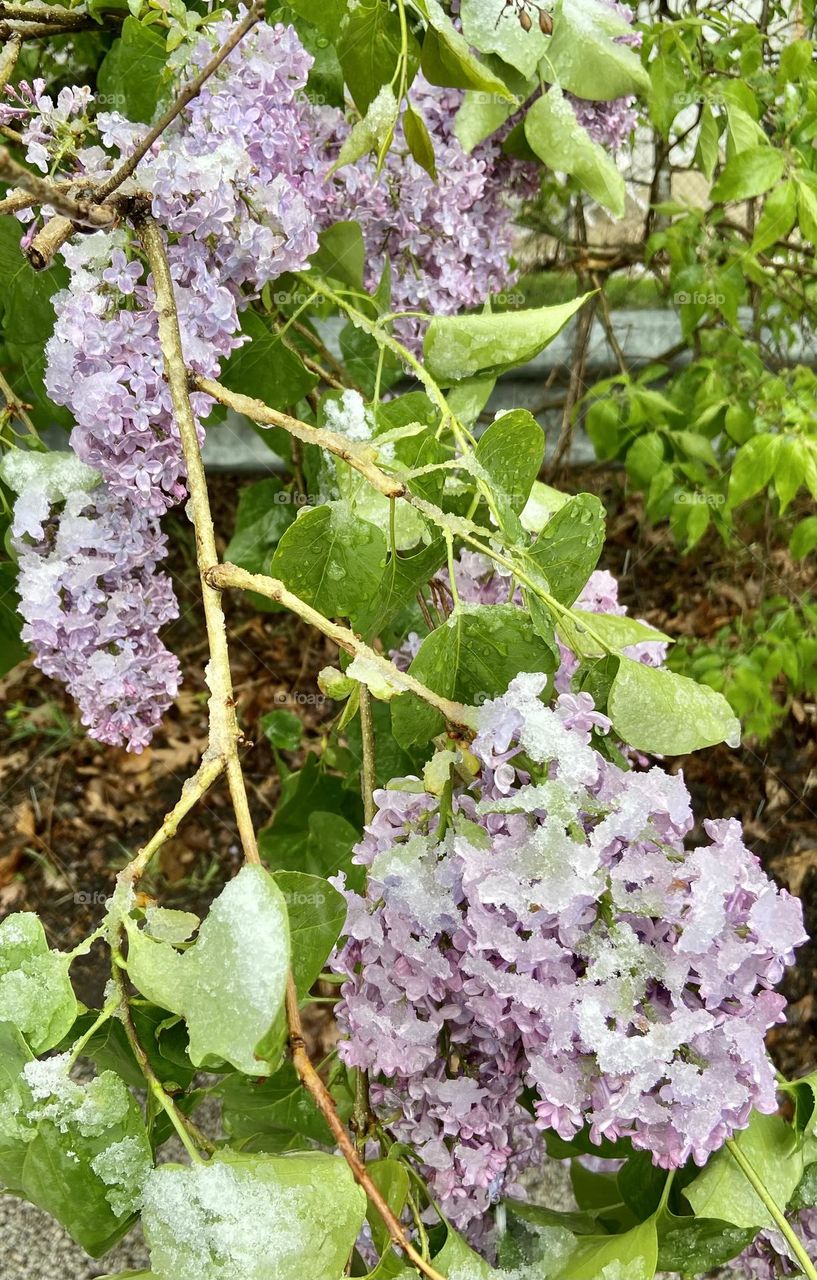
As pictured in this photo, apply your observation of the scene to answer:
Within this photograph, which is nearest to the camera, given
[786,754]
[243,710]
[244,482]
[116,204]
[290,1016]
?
[290,1016]

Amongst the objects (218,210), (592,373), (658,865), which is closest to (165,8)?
(218,210)

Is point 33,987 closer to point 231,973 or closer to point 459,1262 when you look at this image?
point 231,973

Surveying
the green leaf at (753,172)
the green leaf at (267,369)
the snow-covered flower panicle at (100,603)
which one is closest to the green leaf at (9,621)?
the snow-covered flower panicle at (100,603)

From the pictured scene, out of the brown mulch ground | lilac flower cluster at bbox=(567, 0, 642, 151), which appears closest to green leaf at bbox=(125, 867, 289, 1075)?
lilac flower cluster at bbox=(567, 0, 642, 151)

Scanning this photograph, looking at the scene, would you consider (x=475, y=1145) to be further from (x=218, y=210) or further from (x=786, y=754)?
(x=786, y=754)

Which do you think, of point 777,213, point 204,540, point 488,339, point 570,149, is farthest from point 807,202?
point 204,540

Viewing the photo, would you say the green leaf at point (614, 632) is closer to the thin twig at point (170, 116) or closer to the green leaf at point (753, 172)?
the thin twig at point (170, 116)
